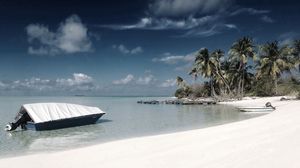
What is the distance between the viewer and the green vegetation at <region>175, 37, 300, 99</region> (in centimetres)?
5791

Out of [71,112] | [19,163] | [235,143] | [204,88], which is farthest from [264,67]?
[19,163]

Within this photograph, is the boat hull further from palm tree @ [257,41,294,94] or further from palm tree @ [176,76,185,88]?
palm tree @ [176,76,185,88]

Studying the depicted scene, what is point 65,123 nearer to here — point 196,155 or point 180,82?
point 196,155

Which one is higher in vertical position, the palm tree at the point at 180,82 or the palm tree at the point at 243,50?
the palm tree at the point at 243,50

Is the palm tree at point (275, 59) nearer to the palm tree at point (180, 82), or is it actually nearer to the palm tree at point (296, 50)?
the palm tree at point (296, 50)

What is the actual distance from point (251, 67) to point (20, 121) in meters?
53.5

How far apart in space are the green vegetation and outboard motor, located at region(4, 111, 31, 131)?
45.8 meters

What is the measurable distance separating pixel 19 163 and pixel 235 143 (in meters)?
7.51

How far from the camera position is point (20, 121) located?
77.8ft

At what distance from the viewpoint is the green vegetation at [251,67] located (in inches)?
2280

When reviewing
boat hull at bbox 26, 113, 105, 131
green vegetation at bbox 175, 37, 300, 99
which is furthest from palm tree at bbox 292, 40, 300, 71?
boat hull at bbox 26, 113, 105, 131

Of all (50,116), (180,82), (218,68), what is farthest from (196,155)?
(180,82)

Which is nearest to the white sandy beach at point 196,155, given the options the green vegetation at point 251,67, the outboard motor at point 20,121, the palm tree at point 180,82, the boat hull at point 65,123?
the boat hull at point 65,123

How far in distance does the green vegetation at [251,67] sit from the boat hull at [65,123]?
4104 centimetres
